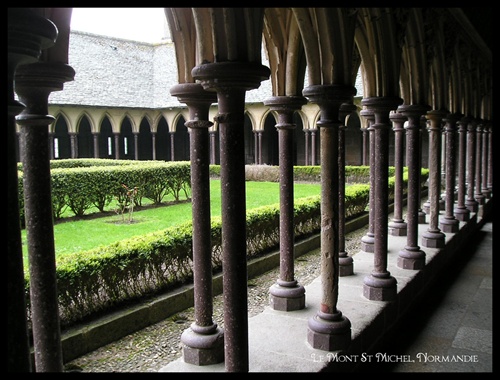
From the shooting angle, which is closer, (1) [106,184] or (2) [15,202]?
(2) [15,202]

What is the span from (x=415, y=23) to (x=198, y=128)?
4019 millimetres

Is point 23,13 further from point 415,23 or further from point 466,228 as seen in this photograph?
point 466,228

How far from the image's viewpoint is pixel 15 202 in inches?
78.5

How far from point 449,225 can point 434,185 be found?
3.99ft

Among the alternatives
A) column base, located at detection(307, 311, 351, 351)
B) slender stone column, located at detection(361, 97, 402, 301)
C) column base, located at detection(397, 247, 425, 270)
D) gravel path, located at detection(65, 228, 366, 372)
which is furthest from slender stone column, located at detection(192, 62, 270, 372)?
column base, located at detection(397, 247, 425, 270)

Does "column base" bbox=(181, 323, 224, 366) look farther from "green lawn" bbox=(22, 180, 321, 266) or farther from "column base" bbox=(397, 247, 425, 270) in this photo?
"green lawn" bbox=(22, 180, 321, 266)

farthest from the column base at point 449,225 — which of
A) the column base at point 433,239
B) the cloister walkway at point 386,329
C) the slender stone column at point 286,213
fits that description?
the slender stone column at point 286,213

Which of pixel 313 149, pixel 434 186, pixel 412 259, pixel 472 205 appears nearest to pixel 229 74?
pixel 412 259

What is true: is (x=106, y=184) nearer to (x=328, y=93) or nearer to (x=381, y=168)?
(x=381, y=168)

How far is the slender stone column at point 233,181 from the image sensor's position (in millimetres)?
2959

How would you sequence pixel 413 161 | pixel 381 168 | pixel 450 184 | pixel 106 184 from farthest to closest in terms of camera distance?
pixel 106 184 → pixel 450 184 → pixel 413 161 → pixel 381 168

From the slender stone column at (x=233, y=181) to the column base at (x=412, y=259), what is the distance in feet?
12.0

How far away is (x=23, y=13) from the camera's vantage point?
1.95 m

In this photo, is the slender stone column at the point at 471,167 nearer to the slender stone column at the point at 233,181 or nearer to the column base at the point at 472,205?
the column base at the point at 472,205
